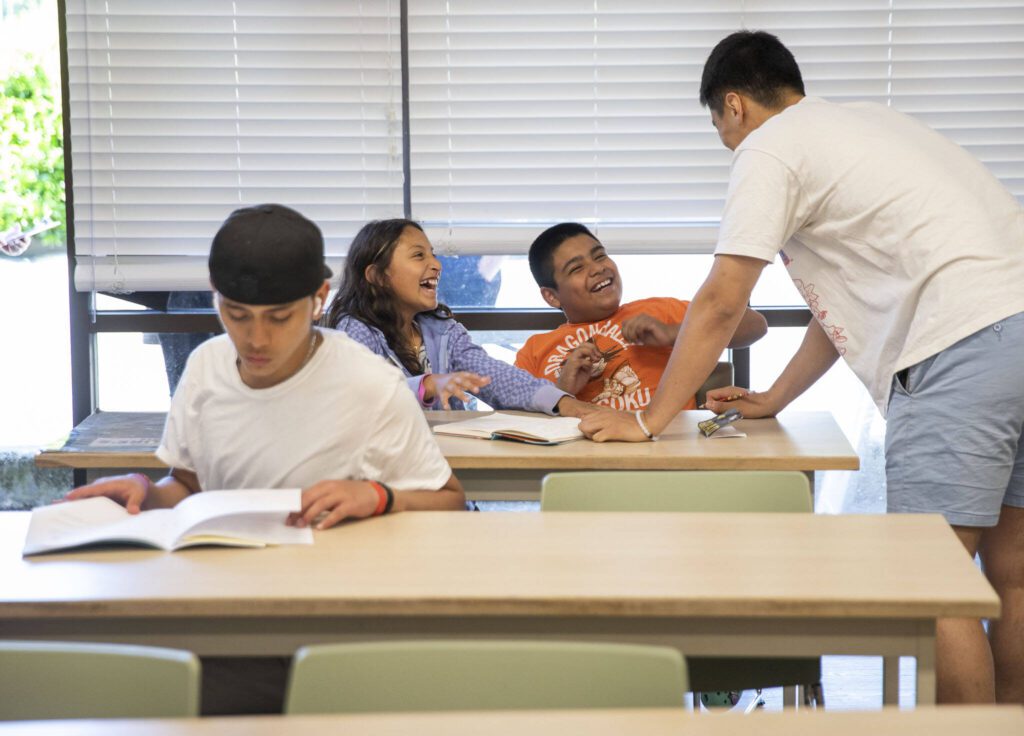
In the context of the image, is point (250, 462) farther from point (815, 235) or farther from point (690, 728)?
point (815, 235)

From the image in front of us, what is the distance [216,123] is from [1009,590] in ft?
10.2

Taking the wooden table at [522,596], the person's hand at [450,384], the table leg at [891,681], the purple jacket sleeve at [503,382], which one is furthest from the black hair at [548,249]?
the table leg at [891,681]

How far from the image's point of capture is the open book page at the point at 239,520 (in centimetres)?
181

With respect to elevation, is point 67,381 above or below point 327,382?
below

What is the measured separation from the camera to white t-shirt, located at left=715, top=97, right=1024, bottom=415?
7.85 ft

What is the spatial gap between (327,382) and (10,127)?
2.97 m

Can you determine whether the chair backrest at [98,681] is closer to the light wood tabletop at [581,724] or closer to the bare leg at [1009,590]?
the light wood tabletop at [581,724]

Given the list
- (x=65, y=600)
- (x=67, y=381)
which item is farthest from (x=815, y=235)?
(x=67, y=381)

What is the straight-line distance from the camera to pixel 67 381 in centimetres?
444

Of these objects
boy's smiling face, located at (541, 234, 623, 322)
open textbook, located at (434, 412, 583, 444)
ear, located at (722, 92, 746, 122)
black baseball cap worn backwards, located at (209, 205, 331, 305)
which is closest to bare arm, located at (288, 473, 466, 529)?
black baseball cap worn backwards, located at (209, 205, 331, 305)

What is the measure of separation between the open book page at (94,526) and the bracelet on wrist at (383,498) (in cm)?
35

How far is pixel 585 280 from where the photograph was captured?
3.65 metres

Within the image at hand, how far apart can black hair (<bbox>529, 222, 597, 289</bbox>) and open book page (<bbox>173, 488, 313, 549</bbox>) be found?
6.37ft

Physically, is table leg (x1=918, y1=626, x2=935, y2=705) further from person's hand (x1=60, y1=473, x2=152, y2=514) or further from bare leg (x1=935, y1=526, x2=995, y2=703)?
person's hand (x1=60, y1=473, x2=152, y2=514)
